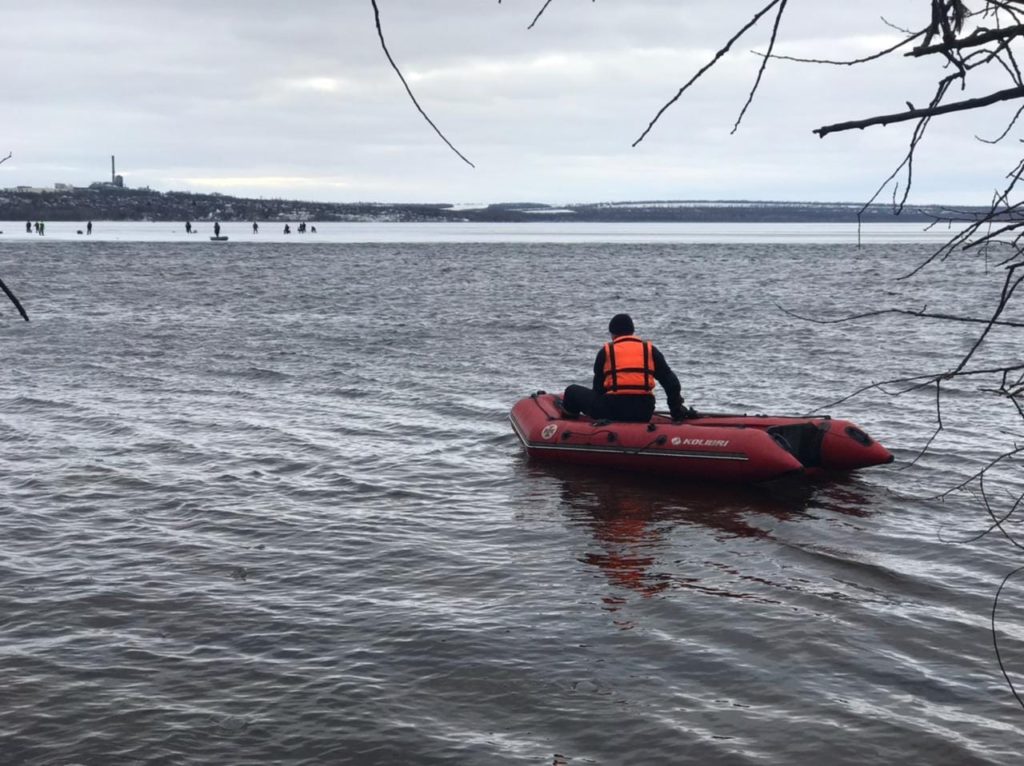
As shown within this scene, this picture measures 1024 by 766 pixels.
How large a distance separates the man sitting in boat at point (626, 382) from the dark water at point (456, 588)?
93cm

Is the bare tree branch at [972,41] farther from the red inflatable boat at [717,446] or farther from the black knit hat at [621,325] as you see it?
the black knit hat at [621,325]

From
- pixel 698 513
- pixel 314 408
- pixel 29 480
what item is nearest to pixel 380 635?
pixel 698 513

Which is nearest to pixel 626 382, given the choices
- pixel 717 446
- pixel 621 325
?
pixel 621 325

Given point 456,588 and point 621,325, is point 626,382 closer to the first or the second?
point 621,325

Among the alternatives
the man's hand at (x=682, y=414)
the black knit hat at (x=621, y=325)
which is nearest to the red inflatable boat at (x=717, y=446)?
the man's hand at (x=682, y=414)

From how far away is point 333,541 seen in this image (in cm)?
937

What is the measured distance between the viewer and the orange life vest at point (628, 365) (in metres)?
12.0

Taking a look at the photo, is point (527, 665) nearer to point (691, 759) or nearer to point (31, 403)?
point (691, 759)

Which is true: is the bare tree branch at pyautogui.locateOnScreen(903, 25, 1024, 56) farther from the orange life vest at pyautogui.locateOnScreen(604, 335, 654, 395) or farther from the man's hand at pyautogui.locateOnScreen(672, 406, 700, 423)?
the man's hand at pyautogui.locateOnScreen(672, 406, 700, 423)

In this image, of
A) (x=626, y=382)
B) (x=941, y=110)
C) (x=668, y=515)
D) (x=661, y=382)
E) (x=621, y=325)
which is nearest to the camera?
(x=941, y=110)

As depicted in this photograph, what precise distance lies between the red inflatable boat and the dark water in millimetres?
254

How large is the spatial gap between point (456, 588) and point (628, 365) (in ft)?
15.0

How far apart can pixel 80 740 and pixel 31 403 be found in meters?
11.9

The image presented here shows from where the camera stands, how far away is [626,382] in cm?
1227
